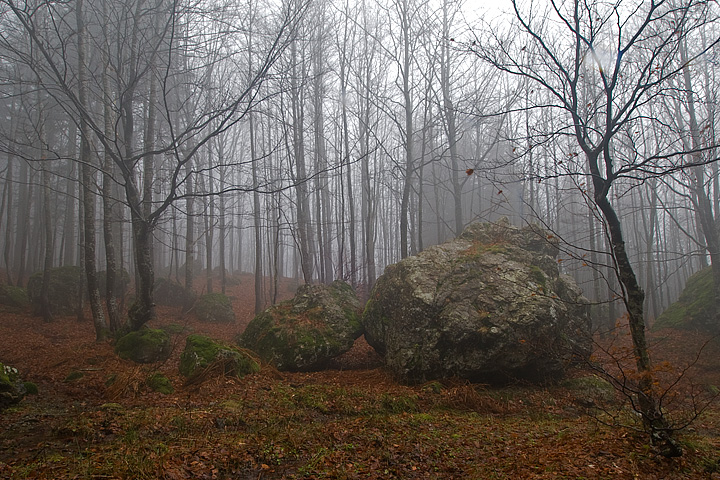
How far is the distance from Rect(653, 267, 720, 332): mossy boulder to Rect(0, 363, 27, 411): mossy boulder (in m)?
14.8

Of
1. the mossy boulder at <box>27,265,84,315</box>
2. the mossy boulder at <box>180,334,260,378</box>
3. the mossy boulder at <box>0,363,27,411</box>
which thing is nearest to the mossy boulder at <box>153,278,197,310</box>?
the mossy boulder at <box>27,265,84,315</box>

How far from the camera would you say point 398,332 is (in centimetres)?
697

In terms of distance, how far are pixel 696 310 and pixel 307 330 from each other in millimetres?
11473

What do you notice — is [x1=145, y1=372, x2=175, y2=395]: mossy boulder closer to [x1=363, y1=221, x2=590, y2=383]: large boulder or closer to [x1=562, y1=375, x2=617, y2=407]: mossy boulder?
[x1=363, y1=221, x2=590, y2=383]: large boulder

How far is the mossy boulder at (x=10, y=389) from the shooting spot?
4.30 metres

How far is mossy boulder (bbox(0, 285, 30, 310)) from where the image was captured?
10984mm

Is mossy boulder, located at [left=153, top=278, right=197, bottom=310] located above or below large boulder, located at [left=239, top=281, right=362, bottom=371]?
above

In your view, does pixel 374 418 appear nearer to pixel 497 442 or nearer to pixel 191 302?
pixel 497 442

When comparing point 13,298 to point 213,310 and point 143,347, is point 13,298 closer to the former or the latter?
point 213,310

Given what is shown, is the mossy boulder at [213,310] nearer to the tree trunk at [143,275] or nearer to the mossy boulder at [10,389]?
the tree trunk at [143,275]

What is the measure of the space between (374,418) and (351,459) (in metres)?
1.20

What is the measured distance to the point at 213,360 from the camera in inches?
246

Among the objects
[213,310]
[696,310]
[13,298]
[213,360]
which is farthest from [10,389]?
[696,310]

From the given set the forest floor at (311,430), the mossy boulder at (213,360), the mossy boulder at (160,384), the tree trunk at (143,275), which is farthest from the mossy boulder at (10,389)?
the tree trunk at (143,275)
